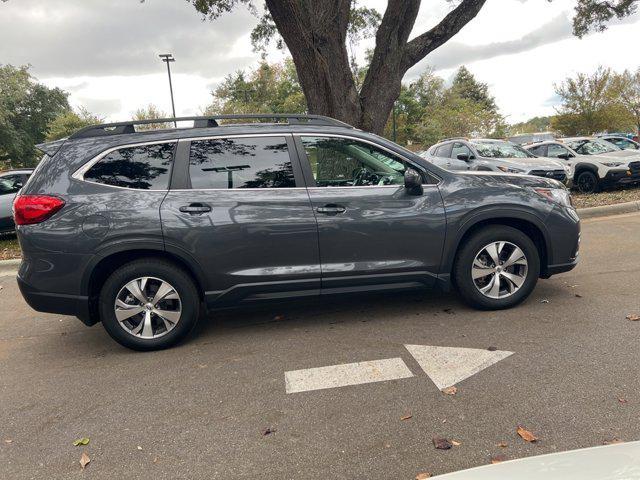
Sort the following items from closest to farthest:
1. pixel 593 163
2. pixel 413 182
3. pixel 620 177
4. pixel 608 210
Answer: pixel 413 182 < pixel 608 210 < pixel 620 177 < pixel 593 163

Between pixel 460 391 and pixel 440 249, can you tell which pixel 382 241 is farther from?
pixel 460 391

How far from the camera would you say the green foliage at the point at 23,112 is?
3216 cm

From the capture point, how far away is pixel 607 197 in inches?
434

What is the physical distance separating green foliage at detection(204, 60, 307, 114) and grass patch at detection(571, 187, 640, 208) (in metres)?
33.9

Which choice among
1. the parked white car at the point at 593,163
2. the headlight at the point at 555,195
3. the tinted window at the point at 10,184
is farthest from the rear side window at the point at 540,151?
the tinted window at the point at 10,184

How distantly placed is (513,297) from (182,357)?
119 inches

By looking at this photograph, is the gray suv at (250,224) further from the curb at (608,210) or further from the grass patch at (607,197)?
the grass patch at (607,197)

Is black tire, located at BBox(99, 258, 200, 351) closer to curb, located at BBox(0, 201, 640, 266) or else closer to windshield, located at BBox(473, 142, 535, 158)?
curb, located at BBox(0, 201, 640, 266)

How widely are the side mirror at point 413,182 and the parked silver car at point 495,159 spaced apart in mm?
7148

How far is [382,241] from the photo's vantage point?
4230 mm

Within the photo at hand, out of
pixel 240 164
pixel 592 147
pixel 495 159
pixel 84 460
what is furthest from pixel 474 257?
pixel 592 147

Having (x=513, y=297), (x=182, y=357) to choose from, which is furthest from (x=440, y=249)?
(x=182, y=357)

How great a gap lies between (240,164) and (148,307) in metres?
1.42

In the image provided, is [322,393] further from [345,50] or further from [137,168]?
[345,50]
